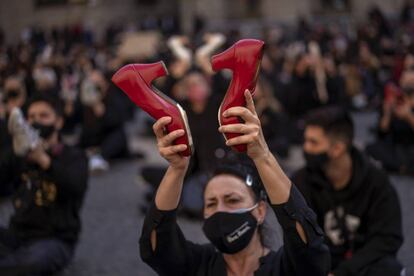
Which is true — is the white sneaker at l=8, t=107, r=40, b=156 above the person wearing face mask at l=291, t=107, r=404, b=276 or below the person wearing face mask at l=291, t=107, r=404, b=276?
above

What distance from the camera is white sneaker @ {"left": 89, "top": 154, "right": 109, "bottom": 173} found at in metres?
7.84

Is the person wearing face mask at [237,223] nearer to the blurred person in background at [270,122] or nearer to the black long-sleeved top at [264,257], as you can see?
the black long-sleeved top at [264,257]

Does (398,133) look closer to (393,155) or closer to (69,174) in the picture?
(393,155)

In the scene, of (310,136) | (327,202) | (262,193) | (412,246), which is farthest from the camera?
(412,246)

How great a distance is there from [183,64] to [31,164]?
5.03m

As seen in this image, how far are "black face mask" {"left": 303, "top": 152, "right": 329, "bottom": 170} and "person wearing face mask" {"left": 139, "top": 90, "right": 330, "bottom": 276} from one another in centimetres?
117

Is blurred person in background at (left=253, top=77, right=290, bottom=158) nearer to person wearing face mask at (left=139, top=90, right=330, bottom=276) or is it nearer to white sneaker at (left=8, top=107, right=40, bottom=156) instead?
white sneaker at (left=8, top=107, right=40, bottom=156)

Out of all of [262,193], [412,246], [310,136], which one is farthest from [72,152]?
[412,246]

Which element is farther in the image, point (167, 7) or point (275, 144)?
point (167, 7)

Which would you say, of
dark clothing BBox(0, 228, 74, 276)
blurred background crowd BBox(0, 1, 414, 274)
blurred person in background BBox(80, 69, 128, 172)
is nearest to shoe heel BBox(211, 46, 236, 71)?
blurred background crowd BBox(0, 1, 414, 274)

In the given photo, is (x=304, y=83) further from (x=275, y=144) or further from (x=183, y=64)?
(x=275, y=144)

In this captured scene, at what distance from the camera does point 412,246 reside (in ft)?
15.1

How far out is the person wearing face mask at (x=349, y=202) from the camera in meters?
3.39

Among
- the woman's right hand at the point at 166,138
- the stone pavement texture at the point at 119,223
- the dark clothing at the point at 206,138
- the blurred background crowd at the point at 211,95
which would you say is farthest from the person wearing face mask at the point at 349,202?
the dark clothing at the point at 206,138
